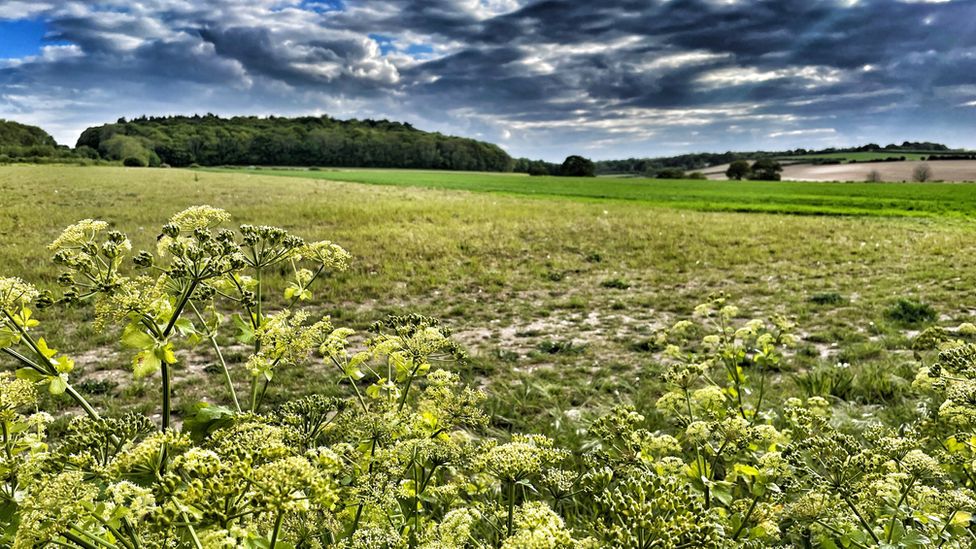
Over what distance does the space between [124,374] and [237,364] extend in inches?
62.4

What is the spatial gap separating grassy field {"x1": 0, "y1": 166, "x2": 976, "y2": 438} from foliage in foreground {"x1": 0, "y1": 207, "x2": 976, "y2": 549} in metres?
3.47

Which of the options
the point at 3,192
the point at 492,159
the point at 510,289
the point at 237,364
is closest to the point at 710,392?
the point at 237,364

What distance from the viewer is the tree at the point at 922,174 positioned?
233 feet

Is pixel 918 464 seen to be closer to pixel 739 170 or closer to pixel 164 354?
pixel 164 354

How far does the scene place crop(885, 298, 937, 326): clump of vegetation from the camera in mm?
10613

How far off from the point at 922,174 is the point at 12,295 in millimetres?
92006

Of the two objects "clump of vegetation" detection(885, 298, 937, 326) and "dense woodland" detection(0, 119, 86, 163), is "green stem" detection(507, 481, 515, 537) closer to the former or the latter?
"clump of vegetation" detection(885, 298, 937, 326)

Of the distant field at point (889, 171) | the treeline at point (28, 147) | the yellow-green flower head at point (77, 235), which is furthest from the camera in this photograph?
the treeline at point (28, 147)

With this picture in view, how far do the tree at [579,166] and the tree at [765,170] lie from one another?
32314 mm

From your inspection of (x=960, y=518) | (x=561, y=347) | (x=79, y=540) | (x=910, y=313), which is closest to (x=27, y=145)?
(x=561, y=347)

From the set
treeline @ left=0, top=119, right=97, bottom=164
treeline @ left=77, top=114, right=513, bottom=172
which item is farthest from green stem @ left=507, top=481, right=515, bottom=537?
treeline @ left=77, top=114, right=513, bottom=172

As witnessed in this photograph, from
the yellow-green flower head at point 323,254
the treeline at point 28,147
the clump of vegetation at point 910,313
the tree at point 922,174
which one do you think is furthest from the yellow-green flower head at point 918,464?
the treeline at point 28,147

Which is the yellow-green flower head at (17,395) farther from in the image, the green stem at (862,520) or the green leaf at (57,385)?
the green stem at (862,520)

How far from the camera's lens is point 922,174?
72.2m
